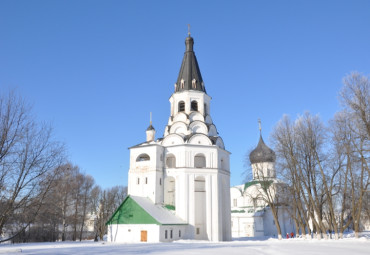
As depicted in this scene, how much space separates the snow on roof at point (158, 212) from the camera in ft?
82.1

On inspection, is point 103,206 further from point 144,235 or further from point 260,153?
point 260,153

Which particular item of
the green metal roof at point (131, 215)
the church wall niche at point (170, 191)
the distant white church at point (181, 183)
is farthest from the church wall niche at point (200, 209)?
the green metal roof at point (131, 215)

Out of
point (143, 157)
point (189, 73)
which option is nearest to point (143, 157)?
point (143, 157)

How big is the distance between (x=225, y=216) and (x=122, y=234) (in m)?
10.5

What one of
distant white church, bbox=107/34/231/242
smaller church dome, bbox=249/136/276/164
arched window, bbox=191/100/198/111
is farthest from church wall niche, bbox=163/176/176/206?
smaller church dome, bbox=249/136/276/164

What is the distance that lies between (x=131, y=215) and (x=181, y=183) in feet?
17.7

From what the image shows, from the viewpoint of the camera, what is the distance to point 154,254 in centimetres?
1262

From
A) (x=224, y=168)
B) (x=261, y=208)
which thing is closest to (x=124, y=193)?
(x=261, y=208)

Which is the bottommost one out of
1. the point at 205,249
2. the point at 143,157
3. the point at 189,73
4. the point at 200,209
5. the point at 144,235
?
the point at 205,249

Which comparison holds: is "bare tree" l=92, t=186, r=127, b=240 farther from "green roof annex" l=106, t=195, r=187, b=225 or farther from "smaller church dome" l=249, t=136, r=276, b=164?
"smaller church dome" l=249, t=136, r=276, b=164

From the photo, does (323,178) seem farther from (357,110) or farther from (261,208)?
(261,208)

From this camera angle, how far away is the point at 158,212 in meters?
26.0

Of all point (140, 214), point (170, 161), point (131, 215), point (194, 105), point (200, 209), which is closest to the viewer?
point (140, 214)

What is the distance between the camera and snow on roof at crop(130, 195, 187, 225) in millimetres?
25013
